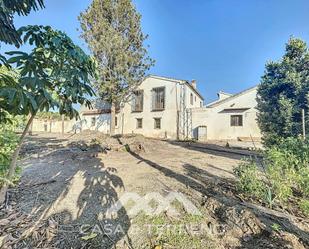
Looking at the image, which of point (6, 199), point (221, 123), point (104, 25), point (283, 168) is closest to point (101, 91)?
point (104, 25)

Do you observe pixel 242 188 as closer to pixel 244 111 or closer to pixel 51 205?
pixel 51 205

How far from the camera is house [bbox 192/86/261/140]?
20.3m

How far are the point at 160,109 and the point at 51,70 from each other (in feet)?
68.2

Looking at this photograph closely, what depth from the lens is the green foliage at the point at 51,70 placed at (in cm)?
234

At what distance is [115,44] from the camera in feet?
59.3

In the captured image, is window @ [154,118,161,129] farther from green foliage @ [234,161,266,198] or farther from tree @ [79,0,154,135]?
green foliage @ [234,161,266,198]

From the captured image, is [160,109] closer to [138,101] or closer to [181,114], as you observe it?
[181,114]

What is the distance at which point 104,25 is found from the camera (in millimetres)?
18188

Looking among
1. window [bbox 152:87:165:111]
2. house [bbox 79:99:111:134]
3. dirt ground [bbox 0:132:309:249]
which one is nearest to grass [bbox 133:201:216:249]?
dirt ground [bbox 0:132:309:249]

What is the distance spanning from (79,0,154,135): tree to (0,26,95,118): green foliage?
15056 millimetres

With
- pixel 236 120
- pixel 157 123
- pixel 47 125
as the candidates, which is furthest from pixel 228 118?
pixel 47 125

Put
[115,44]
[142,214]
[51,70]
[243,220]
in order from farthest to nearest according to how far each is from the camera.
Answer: [115,44] → [142,214] → [243,220] → [51,70]

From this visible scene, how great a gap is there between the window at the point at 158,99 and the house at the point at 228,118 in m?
A: 3.37

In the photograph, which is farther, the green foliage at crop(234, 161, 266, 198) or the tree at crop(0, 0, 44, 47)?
the green foliage at crop(234, 161, 266, 198)
